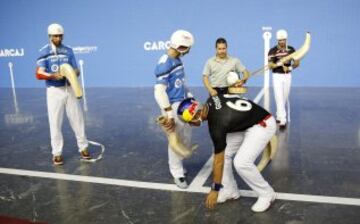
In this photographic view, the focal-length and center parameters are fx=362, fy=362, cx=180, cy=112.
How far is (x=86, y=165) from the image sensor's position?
5184mm

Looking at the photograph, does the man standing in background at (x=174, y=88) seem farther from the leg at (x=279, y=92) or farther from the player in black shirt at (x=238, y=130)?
the leg at (x=279, y=92)

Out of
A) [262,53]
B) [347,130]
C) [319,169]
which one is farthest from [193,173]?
[262,53]

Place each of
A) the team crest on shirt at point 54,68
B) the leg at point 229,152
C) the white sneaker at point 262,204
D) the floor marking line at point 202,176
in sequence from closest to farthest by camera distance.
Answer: the white sneaker at point 262,204
the leg at point 229,152
the floor marking line at point 202,176
the team crest on shirt at point 54,68

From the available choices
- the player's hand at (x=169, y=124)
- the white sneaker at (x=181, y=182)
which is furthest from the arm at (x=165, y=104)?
the white sneaker at (x=181, y=182)

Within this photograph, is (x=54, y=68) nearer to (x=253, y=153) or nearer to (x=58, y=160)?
(x=58, y=160)

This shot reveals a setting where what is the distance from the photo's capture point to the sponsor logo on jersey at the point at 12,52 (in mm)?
14312

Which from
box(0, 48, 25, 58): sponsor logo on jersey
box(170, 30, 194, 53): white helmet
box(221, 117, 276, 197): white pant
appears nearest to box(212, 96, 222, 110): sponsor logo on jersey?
box(221, 117, 276, 197): white pant

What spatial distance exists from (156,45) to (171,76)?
333 inches

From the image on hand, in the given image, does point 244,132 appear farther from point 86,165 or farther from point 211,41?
point 211,41

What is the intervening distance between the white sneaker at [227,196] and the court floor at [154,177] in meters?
0.08

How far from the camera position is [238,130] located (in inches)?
136

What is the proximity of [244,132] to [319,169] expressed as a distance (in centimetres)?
159

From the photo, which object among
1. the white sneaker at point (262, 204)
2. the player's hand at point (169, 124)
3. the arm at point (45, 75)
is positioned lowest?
the white sneaker at point (262, 204)

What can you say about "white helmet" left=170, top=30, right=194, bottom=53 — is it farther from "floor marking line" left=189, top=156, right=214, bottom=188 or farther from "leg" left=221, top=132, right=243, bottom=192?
"floor marking line" left=189, top=156, right=214, bottom=188
